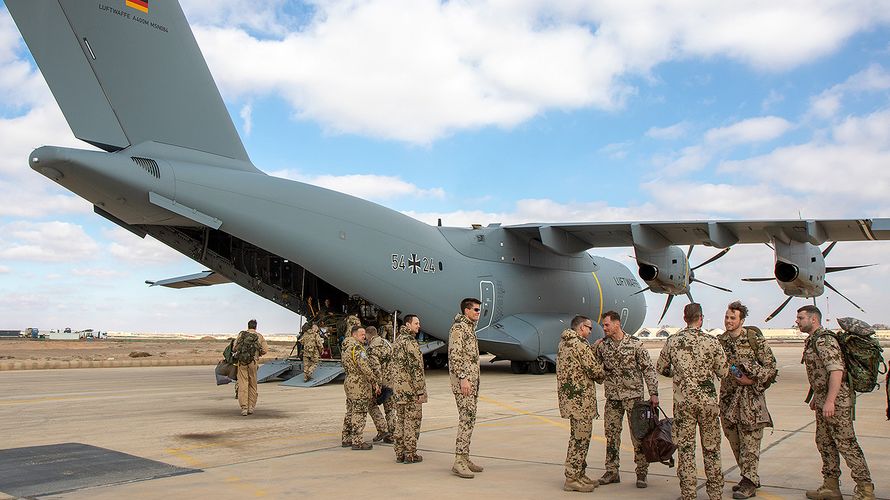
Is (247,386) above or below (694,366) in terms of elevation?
below

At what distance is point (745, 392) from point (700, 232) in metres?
11.8

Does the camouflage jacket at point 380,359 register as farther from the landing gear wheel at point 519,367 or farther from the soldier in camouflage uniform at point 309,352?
the landing gear wheel at point 519,367

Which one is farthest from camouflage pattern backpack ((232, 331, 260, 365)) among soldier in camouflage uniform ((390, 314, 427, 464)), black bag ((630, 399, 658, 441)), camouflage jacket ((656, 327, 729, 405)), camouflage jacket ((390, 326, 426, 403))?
camouflage jacket ((656, 327, 729, 405))

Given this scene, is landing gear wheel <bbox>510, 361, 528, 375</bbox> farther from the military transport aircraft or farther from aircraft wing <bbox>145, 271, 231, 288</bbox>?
aircraft wing <bbox>145, 271, 231, 288</bbox>

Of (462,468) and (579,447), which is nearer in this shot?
(579,447)

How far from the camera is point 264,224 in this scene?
44.3 feet

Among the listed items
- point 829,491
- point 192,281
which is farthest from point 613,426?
point 192,281

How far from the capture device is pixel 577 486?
222 inches

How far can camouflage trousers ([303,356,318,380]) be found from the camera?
14773 millimetres

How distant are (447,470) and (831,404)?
3236 millimetres

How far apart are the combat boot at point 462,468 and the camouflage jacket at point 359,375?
170 centimetres

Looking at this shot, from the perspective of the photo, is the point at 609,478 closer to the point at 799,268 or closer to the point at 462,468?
the point at 462,468

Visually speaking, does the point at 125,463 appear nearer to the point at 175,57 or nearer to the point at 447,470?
the point at 447,470

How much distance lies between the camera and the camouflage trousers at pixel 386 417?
7711 millimetres
